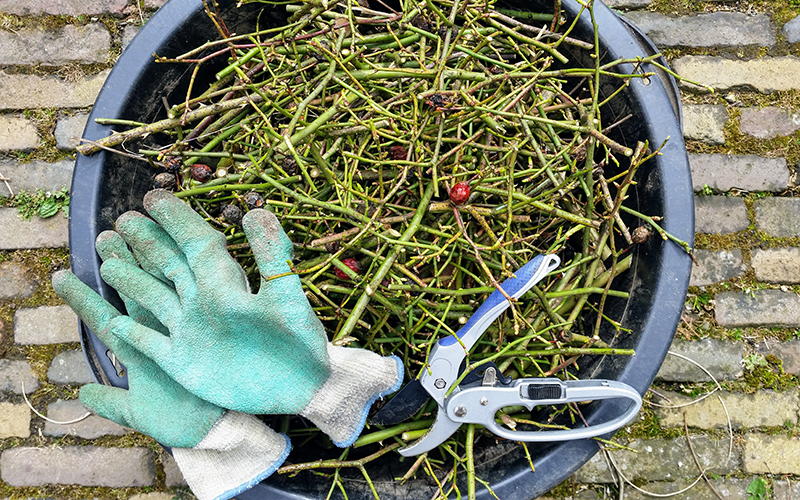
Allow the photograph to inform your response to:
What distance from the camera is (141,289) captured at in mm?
826

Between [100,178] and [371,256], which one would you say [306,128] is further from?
[100,178]

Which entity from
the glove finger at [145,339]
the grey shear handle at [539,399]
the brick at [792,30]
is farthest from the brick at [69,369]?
the brick at [792,30]

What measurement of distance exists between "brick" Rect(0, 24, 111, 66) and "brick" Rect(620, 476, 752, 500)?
1.47 m

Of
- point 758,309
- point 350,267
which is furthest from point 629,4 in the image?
point 350,267

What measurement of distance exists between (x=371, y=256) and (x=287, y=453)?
31 centimetres

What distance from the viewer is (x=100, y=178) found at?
2.81ft

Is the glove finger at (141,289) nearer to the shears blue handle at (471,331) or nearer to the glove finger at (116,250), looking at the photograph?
the glove finger at (116,250)

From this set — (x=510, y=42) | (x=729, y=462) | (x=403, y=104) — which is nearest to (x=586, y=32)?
(x=510, y=42)

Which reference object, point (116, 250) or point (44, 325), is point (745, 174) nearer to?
point (116, 250)

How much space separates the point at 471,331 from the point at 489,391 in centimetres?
9

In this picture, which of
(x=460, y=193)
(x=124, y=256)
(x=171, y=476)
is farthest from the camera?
(x=171, y=476)

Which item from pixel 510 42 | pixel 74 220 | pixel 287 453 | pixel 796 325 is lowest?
pixel 287 453

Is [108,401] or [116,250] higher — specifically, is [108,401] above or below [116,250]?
below

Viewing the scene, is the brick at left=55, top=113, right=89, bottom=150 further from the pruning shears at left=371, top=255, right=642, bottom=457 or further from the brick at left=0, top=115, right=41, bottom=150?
the pruning shears at left=371, top=255, right=642, bottom=457
